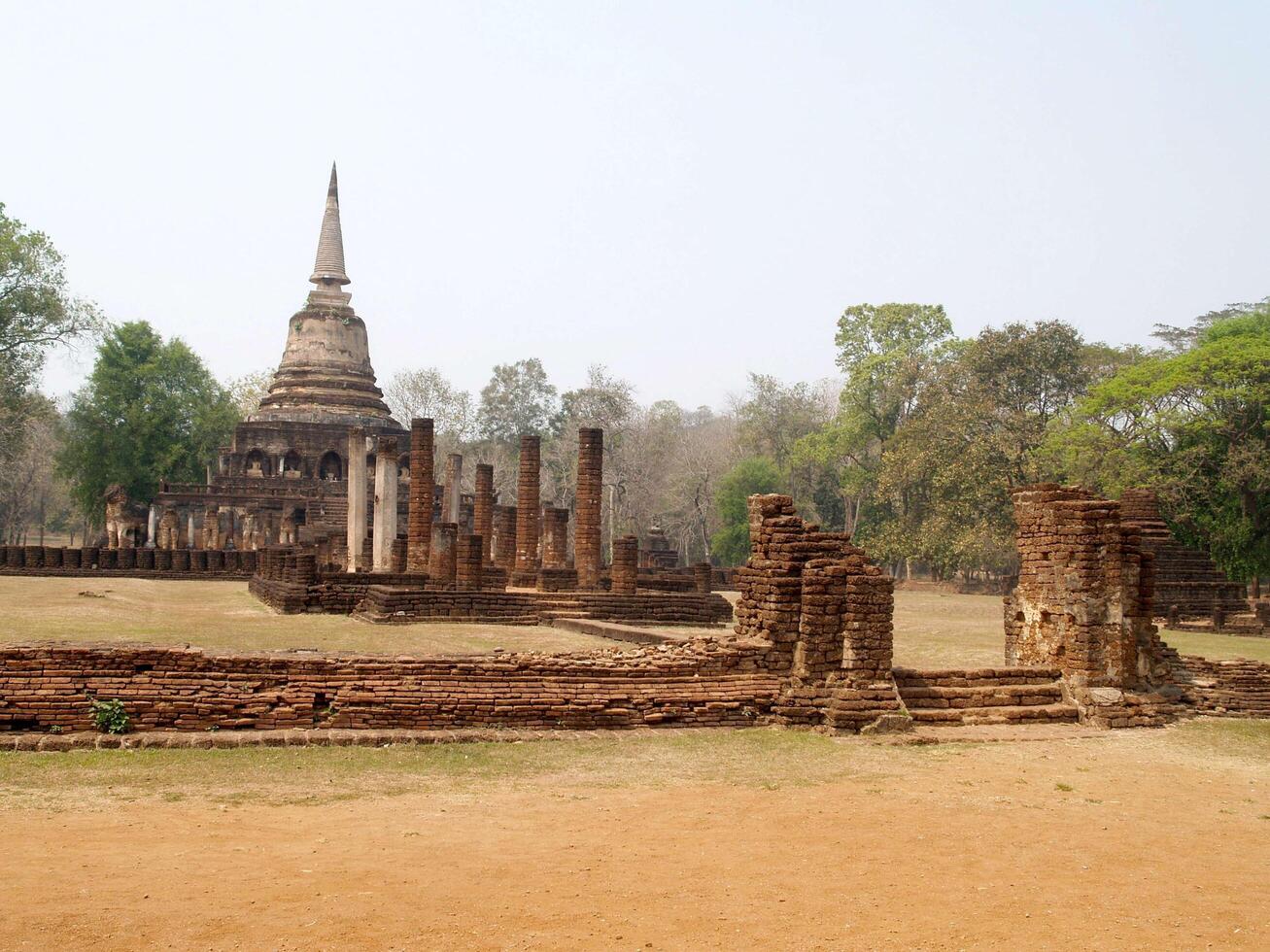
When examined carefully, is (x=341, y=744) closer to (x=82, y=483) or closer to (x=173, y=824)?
(x=173, y=824)

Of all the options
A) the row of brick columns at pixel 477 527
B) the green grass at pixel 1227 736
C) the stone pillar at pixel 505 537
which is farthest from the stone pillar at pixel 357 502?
the green grass at pixel 1227 736

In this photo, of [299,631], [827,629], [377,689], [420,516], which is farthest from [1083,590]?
[420,516]

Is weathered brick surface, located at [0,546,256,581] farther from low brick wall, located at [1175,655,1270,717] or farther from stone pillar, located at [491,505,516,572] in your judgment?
low brick wall, located at [1175,655,1270,717]

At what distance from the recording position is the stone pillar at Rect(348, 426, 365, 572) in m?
26.5

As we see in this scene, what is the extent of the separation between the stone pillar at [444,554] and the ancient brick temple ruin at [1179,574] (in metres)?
12.6

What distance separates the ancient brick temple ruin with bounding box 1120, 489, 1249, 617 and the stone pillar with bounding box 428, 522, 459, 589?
12552 millimetres

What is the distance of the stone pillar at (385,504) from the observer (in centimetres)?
2652

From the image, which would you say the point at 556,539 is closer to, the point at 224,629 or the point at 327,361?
the point at 224,629

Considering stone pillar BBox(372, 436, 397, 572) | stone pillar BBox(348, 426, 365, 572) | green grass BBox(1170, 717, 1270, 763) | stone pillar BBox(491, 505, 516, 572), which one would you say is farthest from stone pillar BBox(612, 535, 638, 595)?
green grass BBox(1170, 717, 1270, 763)

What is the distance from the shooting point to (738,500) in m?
50.9

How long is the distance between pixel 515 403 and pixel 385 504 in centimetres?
4179

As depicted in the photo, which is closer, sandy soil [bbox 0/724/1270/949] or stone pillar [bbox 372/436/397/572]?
sandy soil [bbox 0/724/1270/949]

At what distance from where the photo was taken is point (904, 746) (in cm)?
976

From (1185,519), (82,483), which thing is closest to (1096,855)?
(1185,519)
